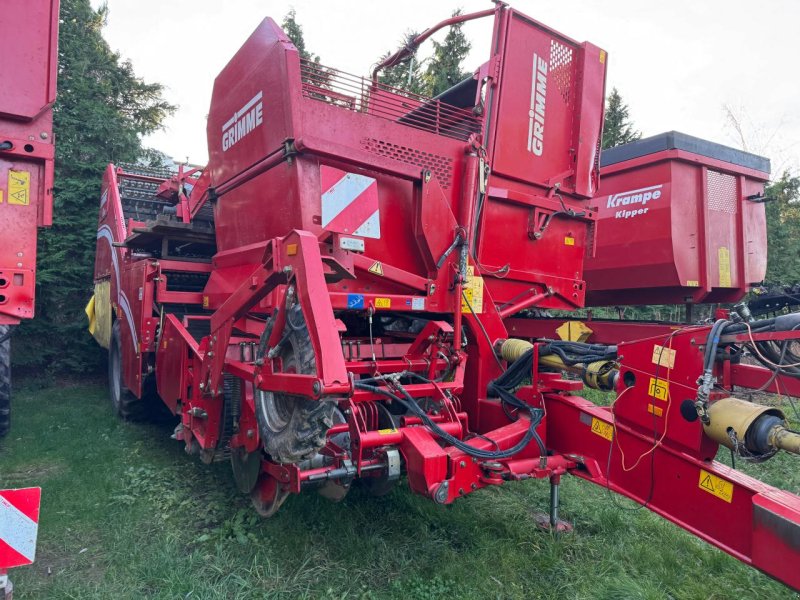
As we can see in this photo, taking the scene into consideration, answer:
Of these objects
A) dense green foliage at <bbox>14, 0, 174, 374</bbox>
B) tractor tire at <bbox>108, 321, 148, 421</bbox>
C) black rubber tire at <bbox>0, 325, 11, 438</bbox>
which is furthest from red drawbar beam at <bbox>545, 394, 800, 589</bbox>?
dense green foliage at <bbox>14, 0, 174, 374</bbox>

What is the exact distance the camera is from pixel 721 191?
5.65 meters

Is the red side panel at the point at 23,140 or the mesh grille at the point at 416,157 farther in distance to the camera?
the mesh grille at the point at 416,157

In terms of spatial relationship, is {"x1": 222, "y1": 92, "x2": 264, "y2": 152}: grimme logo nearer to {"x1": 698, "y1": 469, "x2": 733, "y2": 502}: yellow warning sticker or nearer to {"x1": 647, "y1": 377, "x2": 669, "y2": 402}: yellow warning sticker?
{"x1": 647, "y1": 377, "x2": 669, "y2": 402}: yellow warning sticker

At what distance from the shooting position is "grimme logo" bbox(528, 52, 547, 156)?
3951 mm

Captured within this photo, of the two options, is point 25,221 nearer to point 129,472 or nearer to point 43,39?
point 43,39

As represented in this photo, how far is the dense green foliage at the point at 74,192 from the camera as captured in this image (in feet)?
25.5

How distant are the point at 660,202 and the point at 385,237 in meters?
3.34

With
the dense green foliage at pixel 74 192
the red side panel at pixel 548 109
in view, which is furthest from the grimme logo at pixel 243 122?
the dense green foliage at pixel 74 192

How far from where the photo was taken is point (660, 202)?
540 centimetres

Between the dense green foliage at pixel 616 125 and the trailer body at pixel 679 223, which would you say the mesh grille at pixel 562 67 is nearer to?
the trailer body at pixel 679 223

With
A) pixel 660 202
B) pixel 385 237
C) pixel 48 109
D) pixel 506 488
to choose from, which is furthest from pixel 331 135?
pixel 660 202

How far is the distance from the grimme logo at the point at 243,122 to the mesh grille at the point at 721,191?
4.45 m

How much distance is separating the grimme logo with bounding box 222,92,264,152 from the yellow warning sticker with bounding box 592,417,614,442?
2.66 metres

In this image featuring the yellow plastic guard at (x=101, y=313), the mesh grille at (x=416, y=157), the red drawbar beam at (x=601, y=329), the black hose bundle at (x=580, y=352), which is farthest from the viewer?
the yellow plastic guard at (x=101, y=313)
